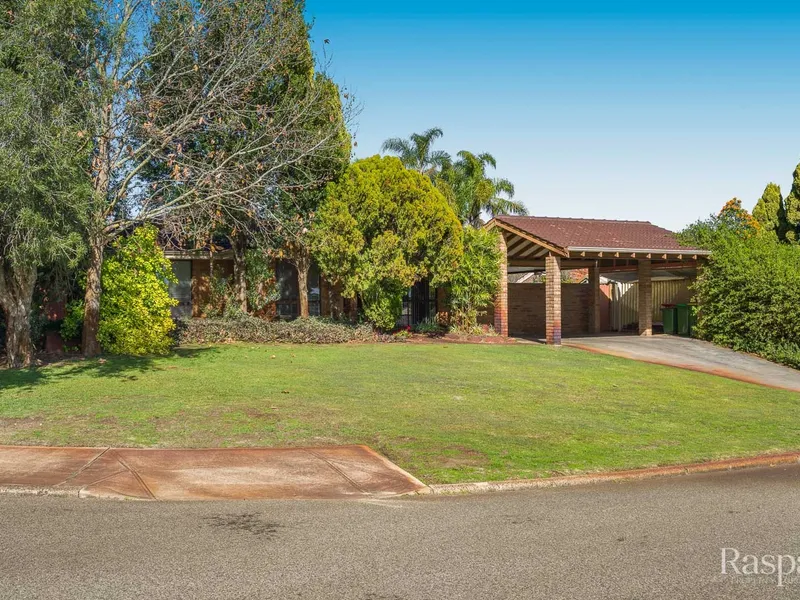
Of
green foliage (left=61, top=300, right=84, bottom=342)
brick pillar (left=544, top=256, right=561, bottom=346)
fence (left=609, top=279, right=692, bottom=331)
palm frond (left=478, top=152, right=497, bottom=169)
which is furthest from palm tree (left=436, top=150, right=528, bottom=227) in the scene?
green foliage (left=61, top=300, right=84, bottom=342)

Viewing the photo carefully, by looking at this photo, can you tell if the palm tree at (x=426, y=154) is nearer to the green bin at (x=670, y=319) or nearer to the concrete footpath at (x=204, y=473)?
the green bin at (x=670, y=319)

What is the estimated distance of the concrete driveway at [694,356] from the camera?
57.2 feet

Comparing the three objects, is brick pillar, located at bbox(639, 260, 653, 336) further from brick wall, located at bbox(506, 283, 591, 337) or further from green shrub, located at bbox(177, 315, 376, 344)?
green shrub, located at bbox(177, 315, 376, 344)

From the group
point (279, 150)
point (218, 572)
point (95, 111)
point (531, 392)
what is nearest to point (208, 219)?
point (279, 150)

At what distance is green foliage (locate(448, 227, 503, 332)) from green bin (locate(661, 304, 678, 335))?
716cm

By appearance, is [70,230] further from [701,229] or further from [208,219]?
[701,229]

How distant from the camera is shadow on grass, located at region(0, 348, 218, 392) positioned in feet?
42.5

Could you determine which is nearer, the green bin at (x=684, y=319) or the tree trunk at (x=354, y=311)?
the tree trunk at (x=354, y=311)

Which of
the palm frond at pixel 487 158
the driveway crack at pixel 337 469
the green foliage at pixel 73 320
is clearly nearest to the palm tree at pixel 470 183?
the palm frond at pixel 487 158

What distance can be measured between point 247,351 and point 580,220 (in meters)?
13.7

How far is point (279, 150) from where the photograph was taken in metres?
17.9

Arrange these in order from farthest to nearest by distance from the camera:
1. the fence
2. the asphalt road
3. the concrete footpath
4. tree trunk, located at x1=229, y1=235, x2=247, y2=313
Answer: the fence, tree trunk, located at x1=229, y1=235, x2=247, y2=313, the concrete footpath, the asphalt road

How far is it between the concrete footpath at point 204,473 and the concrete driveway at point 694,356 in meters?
11.6

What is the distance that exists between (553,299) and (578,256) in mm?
1496
